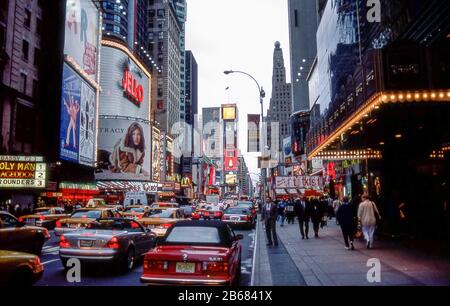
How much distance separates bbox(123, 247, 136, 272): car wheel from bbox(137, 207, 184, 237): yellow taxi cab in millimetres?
4173

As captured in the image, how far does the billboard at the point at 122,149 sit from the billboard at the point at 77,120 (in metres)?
18.7

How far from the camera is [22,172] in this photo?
3147 centimetres

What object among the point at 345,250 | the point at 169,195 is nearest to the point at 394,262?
the point at 345,250

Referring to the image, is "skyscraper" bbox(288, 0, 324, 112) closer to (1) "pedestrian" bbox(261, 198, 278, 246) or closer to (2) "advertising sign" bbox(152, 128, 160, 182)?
(2) "advertising sign" bbox(152, 128, 160, 182)

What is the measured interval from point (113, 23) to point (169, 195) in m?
51.1

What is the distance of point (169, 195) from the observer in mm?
80875

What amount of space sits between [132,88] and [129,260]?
7997cm

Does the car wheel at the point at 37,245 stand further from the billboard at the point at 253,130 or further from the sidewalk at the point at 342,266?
the billboard at the point at 253,130

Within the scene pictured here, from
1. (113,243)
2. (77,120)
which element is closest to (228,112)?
(113,243)

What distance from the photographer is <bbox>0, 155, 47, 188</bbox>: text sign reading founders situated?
31.1 m

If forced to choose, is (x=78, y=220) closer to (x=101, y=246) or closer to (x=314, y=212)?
(x=101, y=246)

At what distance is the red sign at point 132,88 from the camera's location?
274 feet

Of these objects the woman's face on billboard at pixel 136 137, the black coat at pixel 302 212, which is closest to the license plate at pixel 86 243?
the black coat at pixel 302 212

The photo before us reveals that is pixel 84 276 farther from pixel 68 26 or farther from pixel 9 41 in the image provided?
pixel 68 26
